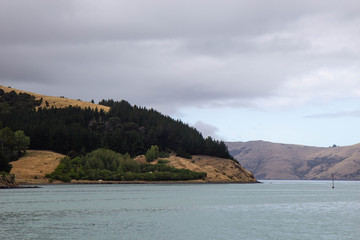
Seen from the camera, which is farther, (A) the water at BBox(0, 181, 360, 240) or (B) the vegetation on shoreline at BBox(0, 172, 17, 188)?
(B) the vegetation on shoreline at BBox(0, 172, 17, 188)

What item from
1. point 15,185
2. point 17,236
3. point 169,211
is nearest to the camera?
point 17,236

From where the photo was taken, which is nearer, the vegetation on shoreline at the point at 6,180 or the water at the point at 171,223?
the water at the point at 171,223

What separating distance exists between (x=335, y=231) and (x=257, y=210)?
35.7 m

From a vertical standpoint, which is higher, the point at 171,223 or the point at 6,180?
the point at 6,180

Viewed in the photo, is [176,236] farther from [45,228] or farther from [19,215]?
[19,215]

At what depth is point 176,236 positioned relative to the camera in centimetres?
6488

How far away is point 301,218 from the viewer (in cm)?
8681

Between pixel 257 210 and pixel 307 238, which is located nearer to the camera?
pixel 307 238

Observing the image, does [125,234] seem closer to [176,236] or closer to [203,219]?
[176,236]

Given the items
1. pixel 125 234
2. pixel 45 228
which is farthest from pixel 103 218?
pixel 125 234

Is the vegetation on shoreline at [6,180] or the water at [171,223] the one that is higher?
the vegetation on shoreline at [6,180]

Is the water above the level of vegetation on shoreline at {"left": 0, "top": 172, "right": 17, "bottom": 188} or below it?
below

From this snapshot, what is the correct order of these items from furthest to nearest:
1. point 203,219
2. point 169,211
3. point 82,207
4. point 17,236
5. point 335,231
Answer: point 82,207
point 169,211
point 203,219
point 335,231
point 17,236

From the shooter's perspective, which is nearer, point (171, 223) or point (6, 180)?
point (171, 223)
